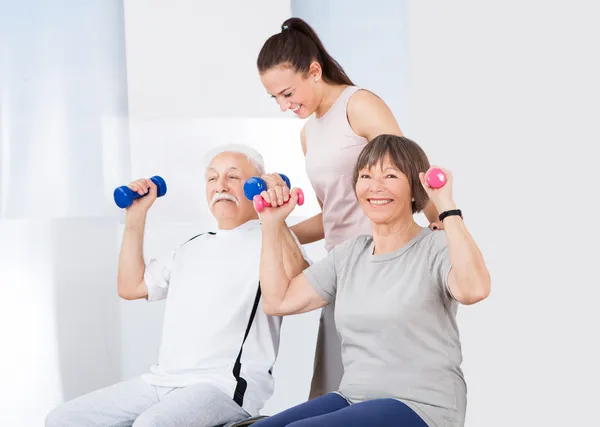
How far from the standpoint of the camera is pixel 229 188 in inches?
96.0

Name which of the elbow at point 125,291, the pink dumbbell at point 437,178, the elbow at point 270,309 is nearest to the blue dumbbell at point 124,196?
the elbow at point 125,291

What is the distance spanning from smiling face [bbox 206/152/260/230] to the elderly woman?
1.51 feet

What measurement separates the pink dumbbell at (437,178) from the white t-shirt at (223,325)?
0.70 m

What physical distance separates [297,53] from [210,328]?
78 centimetres

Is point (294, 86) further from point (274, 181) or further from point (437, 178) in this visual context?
Answer: point (437, 178)

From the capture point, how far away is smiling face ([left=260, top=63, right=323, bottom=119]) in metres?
2.27

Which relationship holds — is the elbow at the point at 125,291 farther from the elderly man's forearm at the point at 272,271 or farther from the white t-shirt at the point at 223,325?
the elderly man's forearm at the point at 272,271

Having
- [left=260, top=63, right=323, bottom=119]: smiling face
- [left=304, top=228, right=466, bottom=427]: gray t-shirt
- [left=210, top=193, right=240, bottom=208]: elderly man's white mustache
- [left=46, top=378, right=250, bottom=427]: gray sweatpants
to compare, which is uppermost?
[left=260, top=63, right=323, bottom=119]: smiling face

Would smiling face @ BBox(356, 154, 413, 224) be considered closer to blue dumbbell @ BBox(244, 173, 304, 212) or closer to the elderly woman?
the elderly woman

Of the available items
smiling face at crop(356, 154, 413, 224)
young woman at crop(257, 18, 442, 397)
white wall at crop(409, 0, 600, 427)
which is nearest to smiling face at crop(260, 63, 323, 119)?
young woman at crop(257, 18, 442, 397)

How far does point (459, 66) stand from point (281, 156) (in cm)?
77

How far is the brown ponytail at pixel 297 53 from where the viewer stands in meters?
2.28

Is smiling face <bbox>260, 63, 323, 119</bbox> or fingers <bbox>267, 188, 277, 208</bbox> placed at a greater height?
smiling face <bbox>260, 63, 323, 119</bbox>

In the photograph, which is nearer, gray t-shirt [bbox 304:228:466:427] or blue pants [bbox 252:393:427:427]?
blue pants [bbox 252:393:427:427]
